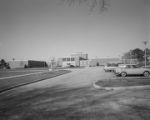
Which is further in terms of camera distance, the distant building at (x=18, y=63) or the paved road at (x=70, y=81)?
the distant building at (x=18, y=63)

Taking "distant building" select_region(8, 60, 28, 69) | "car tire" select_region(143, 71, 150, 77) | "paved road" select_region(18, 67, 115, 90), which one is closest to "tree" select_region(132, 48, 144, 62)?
"distant building" select_region(8, 60, 28, 69)

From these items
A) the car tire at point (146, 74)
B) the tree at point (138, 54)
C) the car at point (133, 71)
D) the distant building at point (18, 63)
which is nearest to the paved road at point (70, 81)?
the car at point (133, 71)

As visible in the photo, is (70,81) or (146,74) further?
(146,74)

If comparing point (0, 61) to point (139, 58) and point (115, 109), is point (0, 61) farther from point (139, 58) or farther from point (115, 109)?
point (139, 58)

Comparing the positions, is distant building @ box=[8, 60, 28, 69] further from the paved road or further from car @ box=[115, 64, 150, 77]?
car @ box=[115, 64, 150, 77]

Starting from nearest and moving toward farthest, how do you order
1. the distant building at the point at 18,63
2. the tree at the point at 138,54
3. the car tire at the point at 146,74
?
the car tire at the point at 146,74
the distant building at the point at 18,63
the tree at the point at 138,54

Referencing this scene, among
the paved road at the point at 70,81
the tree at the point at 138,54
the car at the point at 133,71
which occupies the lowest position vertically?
the paved road at the point at 70,81

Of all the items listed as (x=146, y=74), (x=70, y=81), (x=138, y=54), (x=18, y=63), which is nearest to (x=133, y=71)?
(x=146, y=74)

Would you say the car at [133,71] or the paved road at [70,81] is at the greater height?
the car at [133,71]

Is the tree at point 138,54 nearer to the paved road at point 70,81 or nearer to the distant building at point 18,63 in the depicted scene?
the distant building at point 18,63

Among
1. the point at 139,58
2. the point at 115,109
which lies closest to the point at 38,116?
the point at 115,109

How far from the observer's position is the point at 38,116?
14.8ft

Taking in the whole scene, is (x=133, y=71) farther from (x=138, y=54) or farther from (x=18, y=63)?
(x=18, y=63)

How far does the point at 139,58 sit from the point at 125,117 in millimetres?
106129
